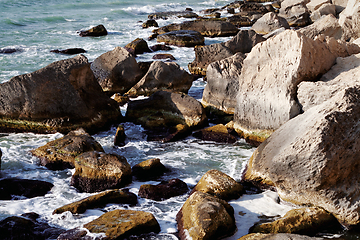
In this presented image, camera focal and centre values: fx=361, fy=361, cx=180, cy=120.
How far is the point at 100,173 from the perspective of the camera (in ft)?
19.9

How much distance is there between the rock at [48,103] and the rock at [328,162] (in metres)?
5.17

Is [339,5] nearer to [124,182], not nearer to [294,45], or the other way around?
[294,45]

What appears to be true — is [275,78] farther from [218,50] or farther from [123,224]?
[218,50]

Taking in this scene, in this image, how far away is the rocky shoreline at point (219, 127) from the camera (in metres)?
4.78

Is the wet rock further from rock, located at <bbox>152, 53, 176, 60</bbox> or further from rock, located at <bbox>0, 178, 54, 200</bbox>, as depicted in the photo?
rock, located at <bbox>152, 53, 176, 60</bbox>

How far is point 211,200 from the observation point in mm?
4848

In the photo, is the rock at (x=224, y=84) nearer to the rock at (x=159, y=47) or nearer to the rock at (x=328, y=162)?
the rock at (x=328, y=162)

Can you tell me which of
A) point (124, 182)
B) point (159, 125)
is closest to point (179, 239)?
point (124, 182)

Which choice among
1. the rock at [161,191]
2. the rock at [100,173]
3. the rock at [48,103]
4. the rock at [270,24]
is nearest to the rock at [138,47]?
the rock at [270,24]

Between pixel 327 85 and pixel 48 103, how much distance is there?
20.3ft

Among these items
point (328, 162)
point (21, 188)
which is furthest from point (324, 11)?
point (21, 188)

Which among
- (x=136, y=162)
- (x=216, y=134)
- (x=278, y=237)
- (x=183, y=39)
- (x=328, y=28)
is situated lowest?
(x=136, y=162)

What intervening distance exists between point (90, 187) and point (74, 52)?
12.3m

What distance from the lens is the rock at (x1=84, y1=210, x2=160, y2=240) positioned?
14.8ft
